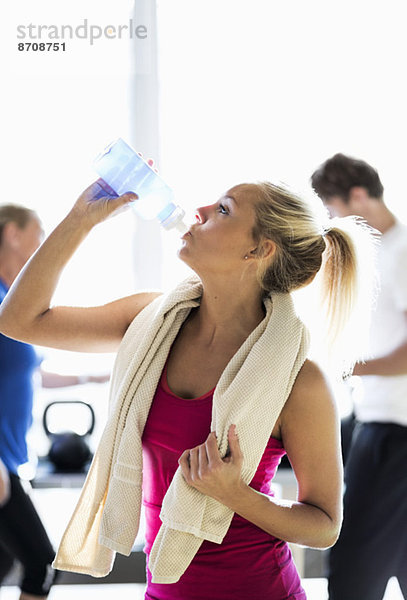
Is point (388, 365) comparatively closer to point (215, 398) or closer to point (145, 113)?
point (215, 398)

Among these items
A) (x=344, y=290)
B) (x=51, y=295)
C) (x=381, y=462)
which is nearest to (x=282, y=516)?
(x=344, y=290)

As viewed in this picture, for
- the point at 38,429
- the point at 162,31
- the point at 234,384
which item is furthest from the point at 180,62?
the point at 234,384

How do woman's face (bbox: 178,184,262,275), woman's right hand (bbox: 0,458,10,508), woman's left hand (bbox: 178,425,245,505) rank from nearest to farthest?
woman's left hand (bbox: 178,425,245,505) < woman's face (bbox: 178,184,262,275) < woman's right hand (bbox: 0,458,10,508)

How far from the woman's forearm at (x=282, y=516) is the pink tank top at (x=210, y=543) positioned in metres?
0.07

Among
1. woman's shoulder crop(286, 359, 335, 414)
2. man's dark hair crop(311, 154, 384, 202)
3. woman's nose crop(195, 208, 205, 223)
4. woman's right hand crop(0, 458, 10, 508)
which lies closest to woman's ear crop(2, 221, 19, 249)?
woman's right hand crop(0, 458, 10, 508)

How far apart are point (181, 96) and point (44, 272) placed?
1804 mm

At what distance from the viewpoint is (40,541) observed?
207cm

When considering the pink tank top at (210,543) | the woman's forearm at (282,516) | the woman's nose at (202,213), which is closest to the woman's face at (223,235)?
the woman's nose at (202,213)

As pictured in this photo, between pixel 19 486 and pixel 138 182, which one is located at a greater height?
pixel 138 182

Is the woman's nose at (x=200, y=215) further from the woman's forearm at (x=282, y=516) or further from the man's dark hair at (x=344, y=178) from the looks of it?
the man's dark hair at (x=344, y=178)

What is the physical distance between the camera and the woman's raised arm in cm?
129

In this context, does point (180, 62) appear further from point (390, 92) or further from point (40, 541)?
point (40, 541)

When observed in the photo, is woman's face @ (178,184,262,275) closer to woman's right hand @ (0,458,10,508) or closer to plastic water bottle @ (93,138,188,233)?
plastic water bottle @ (93,138,188,233)

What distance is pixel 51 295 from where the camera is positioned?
1.31m
